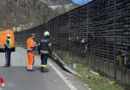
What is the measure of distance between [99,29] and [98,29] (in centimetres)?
12

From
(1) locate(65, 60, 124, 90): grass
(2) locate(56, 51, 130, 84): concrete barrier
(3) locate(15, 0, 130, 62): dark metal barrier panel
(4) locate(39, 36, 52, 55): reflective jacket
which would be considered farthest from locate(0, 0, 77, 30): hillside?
(1) locate(65, 60, 124, 90): grass

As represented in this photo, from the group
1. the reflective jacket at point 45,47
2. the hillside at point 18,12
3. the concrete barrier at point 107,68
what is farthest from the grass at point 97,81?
the hillside at point 18,12

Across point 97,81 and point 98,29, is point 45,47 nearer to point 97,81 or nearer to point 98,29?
point 98,29

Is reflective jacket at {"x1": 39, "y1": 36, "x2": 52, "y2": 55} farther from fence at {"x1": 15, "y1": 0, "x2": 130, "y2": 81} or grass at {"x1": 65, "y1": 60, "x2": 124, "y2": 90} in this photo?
fence at {"x1": 15, "y1": 0, "x2": 130, "y2": 81}

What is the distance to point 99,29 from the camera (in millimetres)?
9859

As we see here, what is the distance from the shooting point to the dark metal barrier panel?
7.77 metres

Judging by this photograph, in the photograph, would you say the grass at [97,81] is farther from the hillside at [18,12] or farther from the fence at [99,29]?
the hillside at [18,12]

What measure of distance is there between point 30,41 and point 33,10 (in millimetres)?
108889

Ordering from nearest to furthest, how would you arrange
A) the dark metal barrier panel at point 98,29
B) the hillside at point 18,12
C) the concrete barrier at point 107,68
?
the concrete barrier at point 107,68 < the dark metal barrier panel at point 98,29 < the hillside at point 18,12

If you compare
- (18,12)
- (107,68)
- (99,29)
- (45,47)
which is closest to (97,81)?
(107,68)

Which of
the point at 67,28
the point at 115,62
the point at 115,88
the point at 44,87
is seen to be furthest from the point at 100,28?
the point at 67,28

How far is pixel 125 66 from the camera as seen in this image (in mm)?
7496

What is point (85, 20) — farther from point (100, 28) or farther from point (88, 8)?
point (100, 28)

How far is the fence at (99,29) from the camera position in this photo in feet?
25.5
